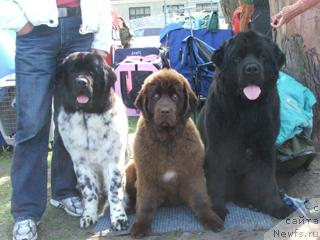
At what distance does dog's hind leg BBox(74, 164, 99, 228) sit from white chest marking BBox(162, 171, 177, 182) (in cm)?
59

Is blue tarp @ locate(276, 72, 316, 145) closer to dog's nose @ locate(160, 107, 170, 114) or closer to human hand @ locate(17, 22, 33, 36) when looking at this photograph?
dog's nose @ locate(160, 107, 170, 114)

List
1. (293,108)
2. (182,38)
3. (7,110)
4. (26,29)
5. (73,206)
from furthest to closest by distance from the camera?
(182,38) → (7,110) → (293,108) → (73,206) → (26,29)

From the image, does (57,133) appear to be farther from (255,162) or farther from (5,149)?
(5,149)

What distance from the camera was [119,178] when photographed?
371 centimetres

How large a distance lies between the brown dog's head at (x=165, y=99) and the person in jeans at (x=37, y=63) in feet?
1.80

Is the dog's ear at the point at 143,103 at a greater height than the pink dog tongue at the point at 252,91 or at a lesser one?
lesser

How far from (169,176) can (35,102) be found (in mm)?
1129

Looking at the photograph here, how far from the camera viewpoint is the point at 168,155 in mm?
3561

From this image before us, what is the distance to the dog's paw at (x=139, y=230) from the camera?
3.44 meters

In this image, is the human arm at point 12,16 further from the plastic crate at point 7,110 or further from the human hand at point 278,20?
the plastic crate at point 7,110

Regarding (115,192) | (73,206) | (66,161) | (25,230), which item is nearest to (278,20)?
(115,192)

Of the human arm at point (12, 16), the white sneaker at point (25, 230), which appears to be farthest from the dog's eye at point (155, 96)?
the white sneaker at point (25, 230)

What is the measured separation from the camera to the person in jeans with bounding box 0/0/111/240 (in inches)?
133

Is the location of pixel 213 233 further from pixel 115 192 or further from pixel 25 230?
pixel 25 230
